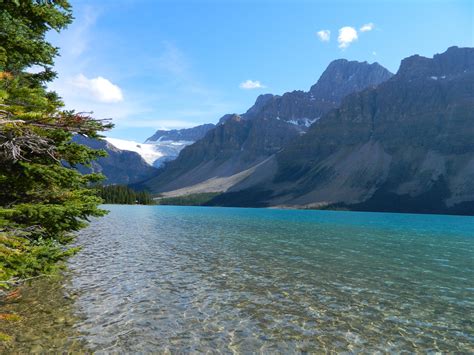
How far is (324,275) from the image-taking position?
28094 mm

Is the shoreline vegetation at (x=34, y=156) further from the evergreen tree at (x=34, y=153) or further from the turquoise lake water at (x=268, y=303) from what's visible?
the turquoise lake water at (x=268, y=303)

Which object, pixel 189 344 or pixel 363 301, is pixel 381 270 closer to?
pixel 363 301

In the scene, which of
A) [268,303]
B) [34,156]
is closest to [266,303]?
[268,303]

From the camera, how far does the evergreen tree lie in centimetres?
1110

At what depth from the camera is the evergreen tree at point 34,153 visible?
11102 millimetres

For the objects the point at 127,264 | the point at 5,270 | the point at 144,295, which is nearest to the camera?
the point at 5,270

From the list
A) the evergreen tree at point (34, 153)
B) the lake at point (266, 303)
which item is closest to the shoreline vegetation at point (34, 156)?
the evergreen tree at point (34, 153)

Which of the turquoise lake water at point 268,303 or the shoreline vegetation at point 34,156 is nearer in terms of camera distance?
the shoreline vegetation at point 34,156

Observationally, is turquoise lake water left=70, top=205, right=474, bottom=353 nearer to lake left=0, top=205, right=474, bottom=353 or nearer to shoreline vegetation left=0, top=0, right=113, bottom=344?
lake left=0, top=205, right=474, bottom=353

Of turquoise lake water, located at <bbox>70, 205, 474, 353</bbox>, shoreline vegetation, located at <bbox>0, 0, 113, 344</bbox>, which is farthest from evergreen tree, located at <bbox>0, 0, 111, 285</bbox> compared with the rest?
turquoise lake water, located at <bbox>70, 205, 474, 353</bbox>

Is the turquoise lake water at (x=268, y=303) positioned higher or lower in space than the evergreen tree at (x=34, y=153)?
lower

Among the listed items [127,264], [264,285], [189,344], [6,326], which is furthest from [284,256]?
[6,326]

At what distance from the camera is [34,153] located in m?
14.1

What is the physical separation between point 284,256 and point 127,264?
15733 millimetres
